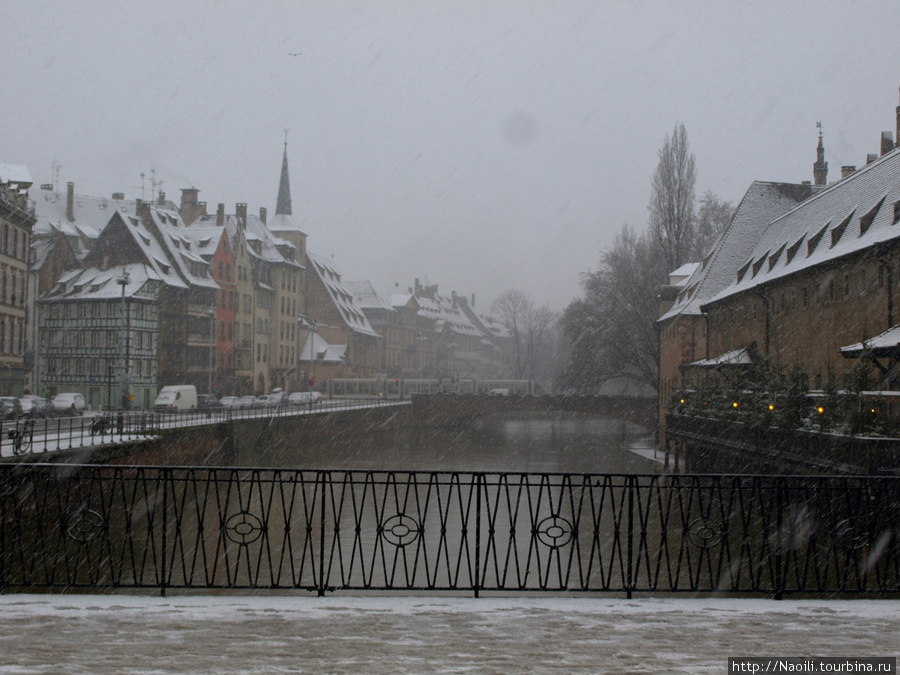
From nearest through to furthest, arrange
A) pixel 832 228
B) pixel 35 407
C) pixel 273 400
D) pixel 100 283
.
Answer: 1. pixel 832 228
2. pixel 35 407
3. pixel 100 283
4. pixel 273 400

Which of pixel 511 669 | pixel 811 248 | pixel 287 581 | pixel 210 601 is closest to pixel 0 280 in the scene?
pixel 287 581

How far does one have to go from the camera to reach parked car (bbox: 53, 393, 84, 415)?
4466 cm

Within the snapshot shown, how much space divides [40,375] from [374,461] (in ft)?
82.7

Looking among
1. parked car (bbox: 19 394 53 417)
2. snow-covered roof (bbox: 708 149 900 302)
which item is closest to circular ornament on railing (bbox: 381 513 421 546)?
snow-covered roof (bbox: 708 149 900 302)

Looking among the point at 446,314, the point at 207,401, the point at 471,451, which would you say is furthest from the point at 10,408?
the point at 446,314

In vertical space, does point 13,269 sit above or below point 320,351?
above

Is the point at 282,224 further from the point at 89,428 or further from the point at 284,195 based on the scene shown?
the point at 89,428

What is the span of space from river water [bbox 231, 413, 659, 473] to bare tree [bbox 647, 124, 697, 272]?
1216 cm

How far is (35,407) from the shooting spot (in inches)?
1617

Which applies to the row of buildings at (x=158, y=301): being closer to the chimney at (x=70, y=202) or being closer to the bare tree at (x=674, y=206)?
the chimney at (x=70, y=202)

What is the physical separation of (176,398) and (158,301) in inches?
415

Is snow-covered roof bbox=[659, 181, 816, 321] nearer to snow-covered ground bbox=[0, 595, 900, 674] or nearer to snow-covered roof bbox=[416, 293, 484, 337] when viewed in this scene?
snow-covered ground bbox=[0, 595, 900, 674]

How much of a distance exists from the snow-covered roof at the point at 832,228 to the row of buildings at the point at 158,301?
88.2ft

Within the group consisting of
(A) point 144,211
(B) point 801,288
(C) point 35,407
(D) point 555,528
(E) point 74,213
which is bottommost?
(D) point 555,528
